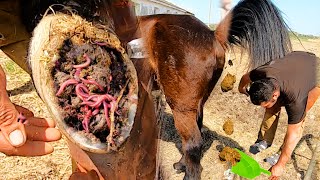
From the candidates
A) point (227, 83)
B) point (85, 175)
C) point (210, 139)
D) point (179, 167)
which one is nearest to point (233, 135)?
point (210, 139)

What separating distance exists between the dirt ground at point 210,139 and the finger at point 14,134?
1.41m

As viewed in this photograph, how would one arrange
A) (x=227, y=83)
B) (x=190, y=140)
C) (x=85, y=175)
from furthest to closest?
1. (x=227, y=83)
2. (x=190, y=140)
3. (x=85, y=175)

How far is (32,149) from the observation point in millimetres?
1093

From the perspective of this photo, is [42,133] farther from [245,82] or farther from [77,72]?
[245,82]

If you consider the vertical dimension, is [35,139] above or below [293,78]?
above

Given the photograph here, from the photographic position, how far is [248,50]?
8.77ft

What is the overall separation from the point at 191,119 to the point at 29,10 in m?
1.45

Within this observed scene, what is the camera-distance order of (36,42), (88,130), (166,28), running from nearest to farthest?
(88,130), (36,42), (166,28)

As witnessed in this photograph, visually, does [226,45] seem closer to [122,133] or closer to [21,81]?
[122,133]

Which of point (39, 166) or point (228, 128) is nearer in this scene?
point (39, 166)

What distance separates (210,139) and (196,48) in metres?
1.18

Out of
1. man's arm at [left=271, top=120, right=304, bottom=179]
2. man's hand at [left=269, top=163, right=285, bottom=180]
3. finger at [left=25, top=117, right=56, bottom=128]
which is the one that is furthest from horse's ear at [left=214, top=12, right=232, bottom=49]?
finger at [left=25, top=117, right=56, bottom=128]

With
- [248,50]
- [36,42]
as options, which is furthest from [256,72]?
[36,42]

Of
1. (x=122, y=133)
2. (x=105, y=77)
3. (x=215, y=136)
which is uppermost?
(x=105, y=77)
